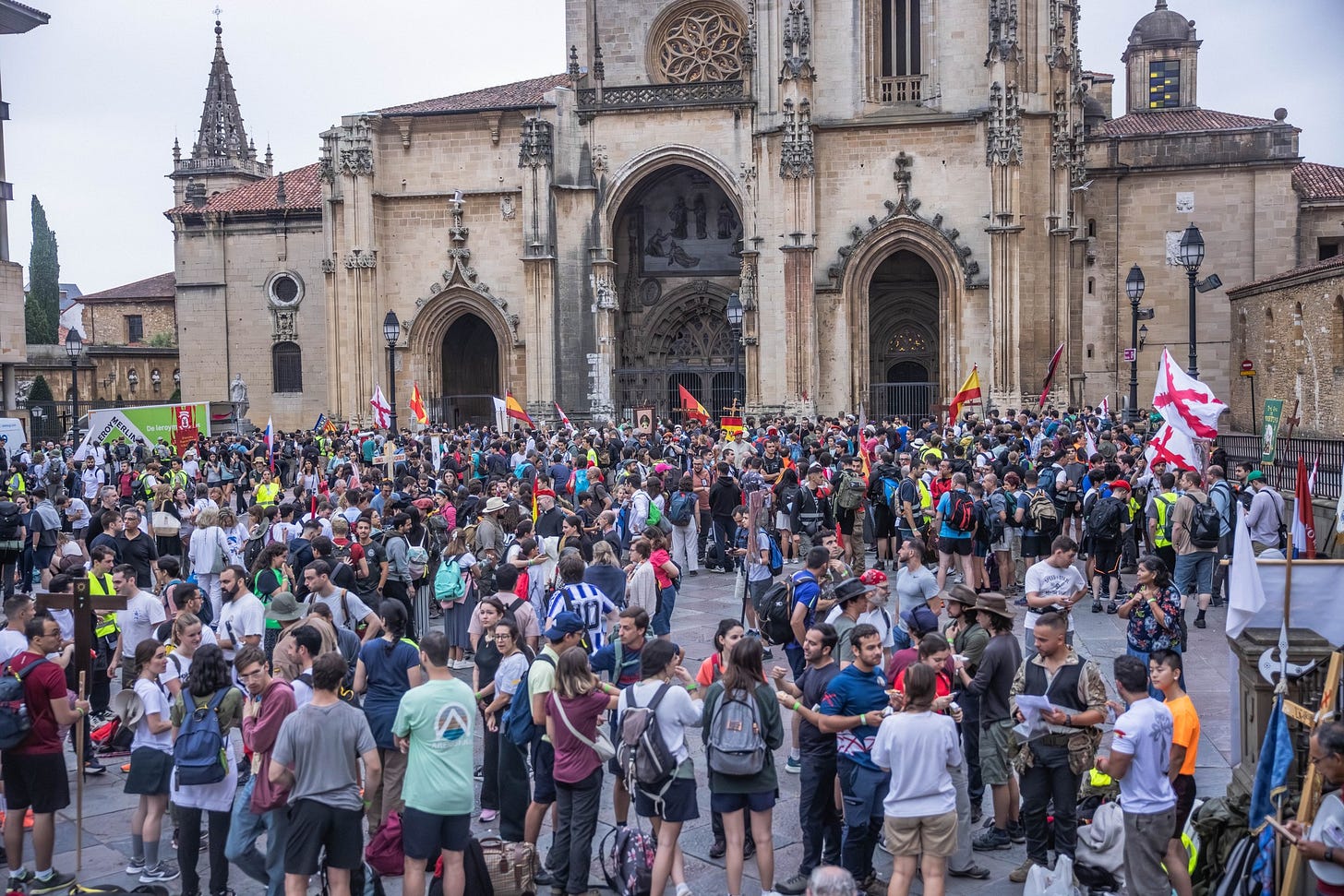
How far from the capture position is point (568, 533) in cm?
1273

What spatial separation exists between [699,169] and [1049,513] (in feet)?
78.6

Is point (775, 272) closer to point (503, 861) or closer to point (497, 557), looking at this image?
point (497, 557)

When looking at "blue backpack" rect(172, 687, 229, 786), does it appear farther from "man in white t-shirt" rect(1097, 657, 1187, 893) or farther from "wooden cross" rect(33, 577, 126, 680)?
"man in white t-shirt" rect(1097, 657, 1187, 893)

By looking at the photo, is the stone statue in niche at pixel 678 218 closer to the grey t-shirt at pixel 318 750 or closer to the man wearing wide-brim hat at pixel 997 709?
the man wearing wide-brim hat at pixel 997 709

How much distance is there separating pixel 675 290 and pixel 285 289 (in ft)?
46.5

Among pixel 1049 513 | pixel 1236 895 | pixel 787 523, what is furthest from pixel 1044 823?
pixel 787 523

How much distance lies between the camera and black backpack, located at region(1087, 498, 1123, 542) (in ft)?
46.1

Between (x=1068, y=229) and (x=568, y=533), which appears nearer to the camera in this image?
(x=568, y=533)

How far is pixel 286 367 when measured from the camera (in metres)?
42.6

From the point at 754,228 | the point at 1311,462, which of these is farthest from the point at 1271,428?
the point at 754,228

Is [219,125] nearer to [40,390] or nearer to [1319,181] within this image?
[40,390]

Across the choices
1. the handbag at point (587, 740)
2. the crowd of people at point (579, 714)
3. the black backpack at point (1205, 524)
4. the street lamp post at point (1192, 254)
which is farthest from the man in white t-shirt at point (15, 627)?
the street lamp post at point (1192, 254)

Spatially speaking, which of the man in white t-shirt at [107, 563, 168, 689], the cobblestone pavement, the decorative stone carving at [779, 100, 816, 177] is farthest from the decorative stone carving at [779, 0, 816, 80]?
the man in white t-shirt at [107, 563, 168, 689]

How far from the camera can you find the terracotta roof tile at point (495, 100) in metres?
37.2
